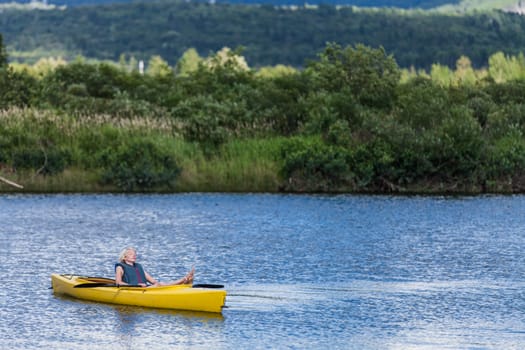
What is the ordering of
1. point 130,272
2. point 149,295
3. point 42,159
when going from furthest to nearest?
point 42,159 → point 130,272 → point 149,295

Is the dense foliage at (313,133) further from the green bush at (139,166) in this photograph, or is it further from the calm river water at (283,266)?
the calm river water at (283,266)

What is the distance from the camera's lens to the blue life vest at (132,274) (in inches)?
1042

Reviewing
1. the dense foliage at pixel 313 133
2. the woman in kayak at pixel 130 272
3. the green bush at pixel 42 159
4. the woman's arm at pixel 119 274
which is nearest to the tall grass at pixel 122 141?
the dense foliage at pixel 313 133

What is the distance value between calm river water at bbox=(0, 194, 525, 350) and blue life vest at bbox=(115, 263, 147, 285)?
74 centimetres

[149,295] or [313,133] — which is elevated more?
[313,133]

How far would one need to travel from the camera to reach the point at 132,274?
26.5 metres

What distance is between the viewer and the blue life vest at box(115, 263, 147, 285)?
26469 mm

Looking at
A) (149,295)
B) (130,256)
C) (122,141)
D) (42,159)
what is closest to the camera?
(149,295)

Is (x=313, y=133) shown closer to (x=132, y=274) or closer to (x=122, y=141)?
(x=122, y=141)

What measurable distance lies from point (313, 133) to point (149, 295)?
95.8 ft

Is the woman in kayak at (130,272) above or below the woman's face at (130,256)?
below

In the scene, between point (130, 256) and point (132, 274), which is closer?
point (130, 256)

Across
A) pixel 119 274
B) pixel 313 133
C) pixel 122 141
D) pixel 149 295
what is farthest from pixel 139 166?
pixel 149 295

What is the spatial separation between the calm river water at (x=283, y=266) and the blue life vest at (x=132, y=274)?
74 cm
